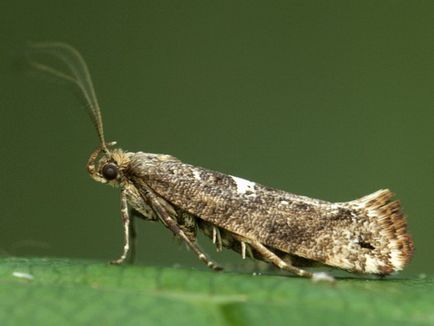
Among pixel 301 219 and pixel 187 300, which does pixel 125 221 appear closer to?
pixel 301 219

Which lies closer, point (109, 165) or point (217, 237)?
point (217, 237)

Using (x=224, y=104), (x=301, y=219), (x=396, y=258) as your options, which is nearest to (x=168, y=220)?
(x=301, y=219)

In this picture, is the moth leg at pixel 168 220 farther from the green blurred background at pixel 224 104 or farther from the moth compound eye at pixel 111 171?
the green blurred background at pixel 224 104

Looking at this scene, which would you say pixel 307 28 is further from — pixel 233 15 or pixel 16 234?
pixel 16 234

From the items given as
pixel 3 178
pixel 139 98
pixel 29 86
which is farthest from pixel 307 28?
pixel 3 178

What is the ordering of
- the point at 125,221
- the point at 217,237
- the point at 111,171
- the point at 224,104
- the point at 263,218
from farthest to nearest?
the point at 224,104 → the point at 111,171 → the point at 125,221 → the point at 217,237 → the point at 263,218

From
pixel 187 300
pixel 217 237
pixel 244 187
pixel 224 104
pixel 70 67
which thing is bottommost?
pixel 187 300

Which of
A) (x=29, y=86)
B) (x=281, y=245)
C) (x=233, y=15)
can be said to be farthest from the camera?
(x=233, y=15)

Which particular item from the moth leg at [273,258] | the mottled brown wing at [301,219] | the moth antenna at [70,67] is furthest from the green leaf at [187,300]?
the moth antenna at [70,67]
